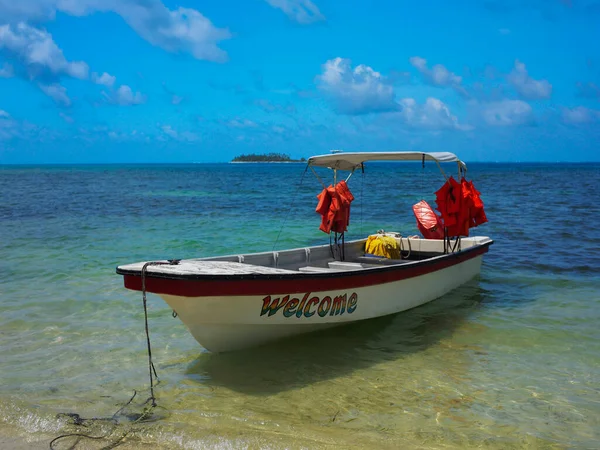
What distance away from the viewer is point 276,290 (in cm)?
685

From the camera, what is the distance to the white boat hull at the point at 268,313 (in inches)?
262

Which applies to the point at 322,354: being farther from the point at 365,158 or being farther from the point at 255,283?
the point at 365,158

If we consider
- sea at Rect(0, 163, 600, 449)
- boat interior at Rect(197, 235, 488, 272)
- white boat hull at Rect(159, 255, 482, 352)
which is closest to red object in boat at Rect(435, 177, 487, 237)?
boat interior at Rect(197, 235, 488, 272)

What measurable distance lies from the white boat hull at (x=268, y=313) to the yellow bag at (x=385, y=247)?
2.44 meters

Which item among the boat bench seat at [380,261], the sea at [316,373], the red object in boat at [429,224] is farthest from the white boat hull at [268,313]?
the red object in boat at [429,224]

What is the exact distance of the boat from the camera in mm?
6441

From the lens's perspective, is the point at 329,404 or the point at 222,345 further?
the point at 222,345

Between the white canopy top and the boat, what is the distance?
20 mm

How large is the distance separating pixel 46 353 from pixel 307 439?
4.34 metres

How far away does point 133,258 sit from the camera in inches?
586

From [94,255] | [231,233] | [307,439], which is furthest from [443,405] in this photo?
[231,233]

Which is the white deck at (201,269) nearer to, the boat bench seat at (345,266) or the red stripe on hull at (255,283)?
the red stripe on hull at (255,283)

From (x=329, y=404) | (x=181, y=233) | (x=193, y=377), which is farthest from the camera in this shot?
(x=181, y=233)

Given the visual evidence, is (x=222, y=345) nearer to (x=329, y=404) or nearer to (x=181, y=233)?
(x=329, y=404)
